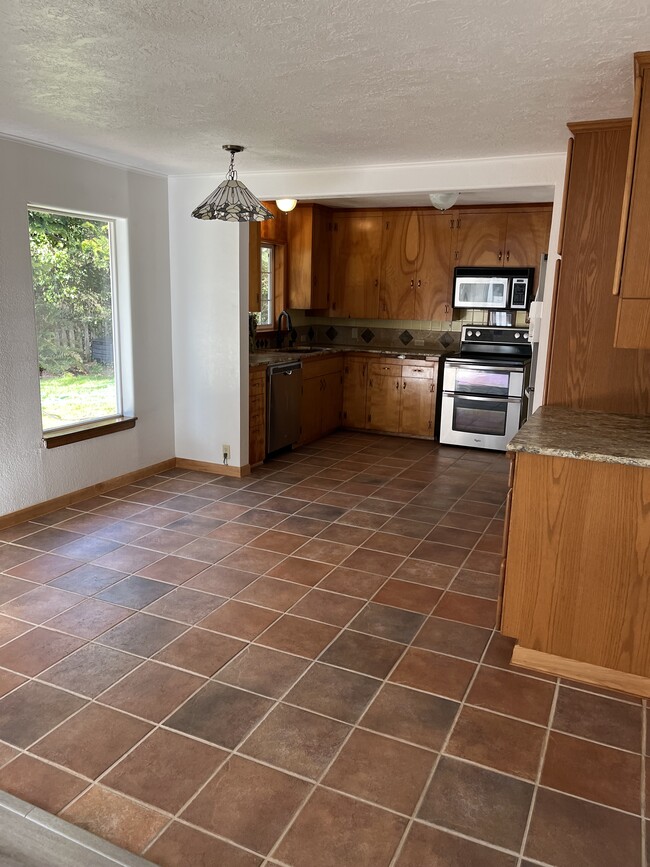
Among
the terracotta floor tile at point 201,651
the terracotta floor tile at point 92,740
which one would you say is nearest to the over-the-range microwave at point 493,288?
the terracotta floor tile at point 201,651

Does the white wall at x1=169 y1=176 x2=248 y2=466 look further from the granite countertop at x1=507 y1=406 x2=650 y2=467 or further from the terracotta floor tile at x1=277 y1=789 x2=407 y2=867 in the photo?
the terracotta floor tile at x1=277 y1=789 x2=407 y2=867

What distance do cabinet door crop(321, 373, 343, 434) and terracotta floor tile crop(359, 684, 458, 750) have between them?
4.36m

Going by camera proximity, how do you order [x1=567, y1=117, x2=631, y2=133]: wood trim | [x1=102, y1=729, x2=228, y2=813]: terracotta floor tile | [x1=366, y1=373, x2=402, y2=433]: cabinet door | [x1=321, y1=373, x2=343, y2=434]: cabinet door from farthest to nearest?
[x1=366, y1=373, x2=402, y2=433]: cabinet door
[x1=321, y1=373, x2=343, y2=434]: cabinet door
[x1=567, y1=117, x2=631, y2=133]: wood trim
[x1=102, y1=729, x2=228, y2=813]: terracotta floor tile

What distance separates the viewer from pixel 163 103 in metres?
2.94

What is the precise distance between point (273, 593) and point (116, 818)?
4.71ft

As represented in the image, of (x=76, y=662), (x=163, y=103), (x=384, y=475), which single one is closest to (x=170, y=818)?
(x=76, y=662)

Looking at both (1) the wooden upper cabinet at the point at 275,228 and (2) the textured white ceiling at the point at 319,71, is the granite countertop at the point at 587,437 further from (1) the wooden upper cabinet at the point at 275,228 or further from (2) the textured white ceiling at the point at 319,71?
(1) the wooden upper cabinet at the point at 275,228

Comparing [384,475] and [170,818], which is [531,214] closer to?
[384,475]

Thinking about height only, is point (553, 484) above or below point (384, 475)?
above

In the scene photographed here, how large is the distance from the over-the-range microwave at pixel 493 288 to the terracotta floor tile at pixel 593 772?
4.82 meters

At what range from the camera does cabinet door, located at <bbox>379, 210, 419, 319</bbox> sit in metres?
6.68

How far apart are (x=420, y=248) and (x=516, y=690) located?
5.10 m

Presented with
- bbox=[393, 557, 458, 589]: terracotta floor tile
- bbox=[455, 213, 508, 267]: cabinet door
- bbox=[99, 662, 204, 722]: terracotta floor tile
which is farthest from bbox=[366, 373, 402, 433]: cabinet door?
bbox=[99, 662, 204, 722]: terracotta floor tile

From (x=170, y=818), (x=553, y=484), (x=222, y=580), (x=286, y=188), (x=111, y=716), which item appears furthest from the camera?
(x=286, y=188)
